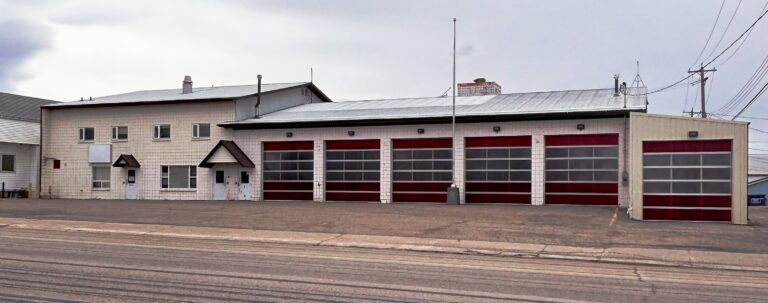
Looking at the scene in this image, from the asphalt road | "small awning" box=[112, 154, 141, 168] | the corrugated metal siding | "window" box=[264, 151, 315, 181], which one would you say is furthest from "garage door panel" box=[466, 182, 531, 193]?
"small awning" box=[112, 154, 141, 168]

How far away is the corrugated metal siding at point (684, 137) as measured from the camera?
20.7 m

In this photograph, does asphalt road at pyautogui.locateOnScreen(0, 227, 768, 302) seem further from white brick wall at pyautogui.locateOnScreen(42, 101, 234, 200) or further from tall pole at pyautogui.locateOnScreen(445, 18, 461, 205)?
white brick wall at pyautogui.locateOnScreen(42, 101, 234, 200)

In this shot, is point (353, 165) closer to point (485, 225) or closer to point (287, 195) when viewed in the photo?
point (287, 195)

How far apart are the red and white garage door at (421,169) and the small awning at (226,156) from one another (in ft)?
26.8

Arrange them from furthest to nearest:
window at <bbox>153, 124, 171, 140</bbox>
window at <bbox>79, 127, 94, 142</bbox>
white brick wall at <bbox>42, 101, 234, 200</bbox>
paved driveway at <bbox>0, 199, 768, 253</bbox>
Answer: window at <bbox>79, 127, 94, 142</bbox>
window at <bbox>153, 124, 171, 140</bbox>
white brick wall at <bbox>42, 101, 234, 200</bbox>
paved driveway at <bbox>0, 199, 768, 253</bbox>

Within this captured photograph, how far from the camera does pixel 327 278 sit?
32.9 feet

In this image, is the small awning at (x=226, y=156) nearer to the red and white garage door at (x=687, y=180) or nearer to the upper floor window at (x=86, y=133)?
the upper floor window at (x=86, y=133)

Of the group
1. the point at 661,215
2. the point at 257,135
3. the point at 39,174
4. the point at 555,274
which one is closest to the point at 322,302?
the point at 555,274

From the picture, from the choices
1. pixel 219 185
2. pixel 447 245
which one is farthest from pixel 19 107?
pixel 447 245

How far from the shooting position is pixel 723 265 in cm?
1249

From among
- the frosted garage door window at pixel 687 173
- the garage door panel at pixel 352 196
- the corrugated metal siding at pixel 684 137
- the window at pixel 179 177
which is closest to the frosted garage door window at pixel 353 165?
the garage door panel at pixel 352 196

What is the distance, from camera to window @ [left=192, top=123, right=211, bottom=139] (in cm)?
3789

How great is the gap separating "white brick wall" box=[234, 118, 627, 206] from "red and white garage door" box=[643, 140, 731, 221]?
837 centimetres

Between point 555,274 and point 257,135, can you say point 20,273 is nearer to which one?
point 555,274
